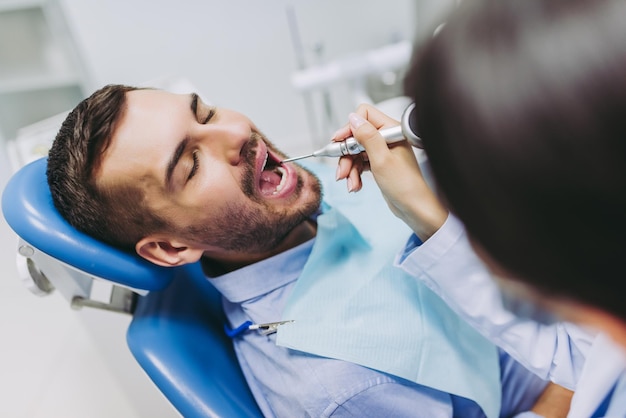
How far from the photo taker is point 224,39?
2.39 m

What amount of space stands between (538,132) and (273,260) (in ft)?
2.42

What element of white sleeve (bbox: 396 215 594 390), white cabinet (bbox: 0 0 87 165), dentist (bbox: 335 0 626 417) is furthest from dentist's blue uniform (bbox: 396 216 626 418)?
white cabinet (bbox: 0 0 87 165)

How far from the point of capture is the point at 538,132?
0.32 metres

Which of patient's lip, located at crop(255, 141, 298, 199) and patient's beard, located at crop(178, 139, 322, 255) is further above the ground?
patient's lip, located at crop(255, 141, 298, 199)

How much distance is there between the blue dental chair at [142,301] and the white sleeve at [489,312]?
42 centimetres

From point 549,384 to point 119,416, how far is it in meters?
1.00

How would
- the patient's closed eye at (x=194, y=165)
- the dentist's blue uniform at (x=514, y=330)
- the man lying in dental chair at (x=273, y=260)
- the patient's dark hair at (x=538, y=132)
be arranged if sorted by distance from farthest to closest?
the patient's closed eye at (x=194, y=165) < the man lying in dental chair at (x=273, y=260) < the dentist's blue uniform at (x=514, y=330) < the patient's dark hair at (x=538, y=132)

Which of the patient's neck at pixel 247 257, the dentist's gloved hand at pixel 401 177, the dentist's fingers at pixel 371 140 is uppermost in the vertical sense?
the dentist's fingers at pixel 371 140

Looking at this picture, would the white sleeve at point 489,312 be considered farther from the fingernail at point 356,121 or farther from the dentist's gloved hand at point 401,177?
the fingernail at point 356,121

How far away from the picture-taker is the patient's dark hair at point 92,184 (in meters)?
0.84

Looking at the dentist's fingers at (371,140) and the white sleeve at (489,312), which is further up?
the dentist's fingers at (371,140)

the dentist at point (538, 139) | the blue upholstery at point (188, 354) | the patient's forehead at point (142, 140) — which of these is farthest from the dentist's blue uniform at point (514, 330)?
the patient's forehead at point (142, 140)

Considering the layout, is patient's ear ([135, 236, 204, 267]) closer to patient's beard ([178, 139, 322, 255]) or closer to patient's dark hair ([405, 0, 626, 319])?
patient's beard ([178, 139, 322, 255])

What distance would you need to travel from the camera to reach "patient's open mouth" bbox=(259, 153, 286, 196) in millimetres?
1056
